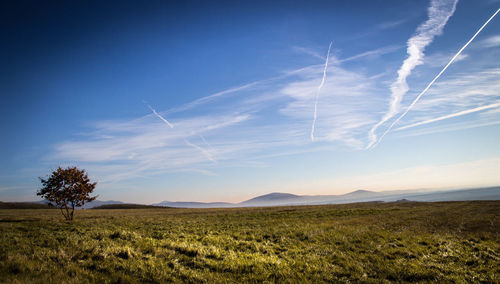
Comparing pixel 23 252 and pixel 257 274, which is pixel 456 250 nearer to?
pixel 257 274

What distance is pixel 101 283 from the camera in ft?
22.1

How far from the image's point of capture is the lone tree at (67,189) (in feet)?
112

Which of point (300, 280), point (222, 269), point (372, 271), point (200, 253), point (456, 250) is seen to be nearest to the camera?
point (300, 280)

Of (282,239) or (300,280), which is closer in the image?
(300,280)

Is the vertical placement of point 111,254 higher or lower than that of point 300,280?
higher

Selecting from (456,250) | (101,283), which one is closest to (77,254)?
(101,283)

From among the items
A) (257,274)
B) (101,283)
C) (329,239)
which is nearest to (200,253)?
(257,274)

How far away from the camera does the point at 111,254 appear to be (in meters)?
9.50

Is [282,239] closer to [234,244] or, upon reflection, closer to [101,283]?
[234,244]

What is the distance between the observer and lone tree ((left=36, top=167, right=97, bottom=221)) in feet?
112

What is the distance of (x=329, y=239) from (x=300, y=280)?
9.64 m

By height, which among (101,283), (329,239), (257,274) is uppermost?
(101,283)

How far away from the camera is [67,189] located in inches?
1377

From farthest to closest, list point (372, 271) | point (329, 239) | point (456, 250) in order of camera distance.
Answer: point (329, 239) → point (456, 250) → point (372, 271)
